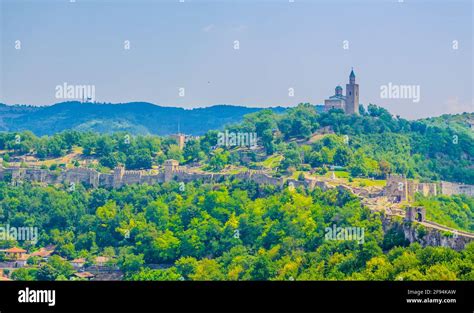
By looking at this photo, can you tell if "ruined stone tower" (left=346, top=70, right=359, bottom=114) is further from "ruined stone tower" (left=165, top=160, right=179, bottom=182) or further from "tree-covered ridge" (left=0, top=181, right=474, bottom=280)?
"tree-covered ridge" (left=0, top=181, right=474, bottom=280)

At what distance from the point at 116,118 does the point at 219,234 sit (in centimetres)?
9309

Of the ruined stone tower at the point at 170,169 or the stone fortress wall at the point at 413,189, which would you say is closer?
the stone fortress wall at the point at 413,189

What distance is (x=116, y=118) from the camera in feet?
472

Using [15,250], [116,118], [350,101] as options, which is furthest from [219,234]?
[116,118]

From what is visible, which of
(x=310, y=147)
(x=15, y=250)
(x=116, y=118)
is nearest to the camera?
(x=15, y=250)

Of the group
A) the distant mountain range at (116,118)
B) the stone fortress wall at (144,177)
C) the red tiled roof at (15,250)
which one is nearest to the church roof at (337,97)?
the stone fortress wall at (144,177)

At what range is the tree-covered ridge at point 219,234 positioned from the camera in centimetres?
3969

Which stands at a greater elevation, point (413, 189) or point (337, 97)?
point (337, 97)

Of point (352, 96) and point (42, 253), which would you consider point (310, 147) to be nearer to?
point (352, 96)

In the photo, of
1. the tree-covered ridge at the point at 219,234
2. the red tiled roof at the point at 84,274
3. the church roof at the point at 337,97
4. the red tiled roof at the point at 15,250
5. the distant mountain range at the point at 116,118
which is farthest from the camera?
the distant mountain range at the point at 116,118

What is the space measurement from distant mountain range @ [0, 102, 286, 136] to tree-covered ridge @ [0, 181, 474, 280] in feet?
221

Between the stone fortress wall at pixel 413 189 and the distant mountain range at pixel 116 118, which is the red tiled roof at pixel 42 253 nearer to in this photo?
the stone fortress wall at pixel 413 189

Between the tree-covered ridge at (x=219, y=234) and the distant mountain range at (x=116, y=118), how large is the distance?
67.3m

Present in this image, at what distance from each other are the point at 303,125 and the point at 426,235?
2862cm
